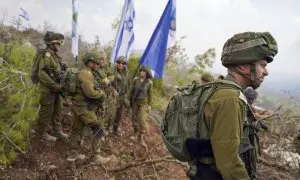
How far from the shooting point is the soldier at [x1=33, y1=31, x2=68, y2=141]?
223 inches

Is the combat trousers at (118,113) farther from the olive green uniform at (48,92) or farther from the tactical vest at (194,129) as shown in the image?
the tactical vest at (194,129)

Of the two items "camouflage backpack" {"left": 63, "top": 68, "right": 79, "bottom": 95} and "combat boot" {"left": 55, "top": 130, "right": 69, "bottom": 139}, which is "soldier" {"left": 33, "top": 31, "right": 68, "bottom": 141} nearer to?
"combat boot" {"left": 55, "top": 130, "right": 69, "bottom": 139}

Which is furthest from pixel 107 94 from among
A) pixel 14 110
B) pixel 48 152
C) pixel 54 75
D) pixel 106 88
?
pixel 14 110

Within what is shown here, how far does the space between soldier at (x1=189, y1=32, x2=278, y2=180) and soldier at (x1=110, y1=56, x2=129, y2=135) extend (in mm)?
4705

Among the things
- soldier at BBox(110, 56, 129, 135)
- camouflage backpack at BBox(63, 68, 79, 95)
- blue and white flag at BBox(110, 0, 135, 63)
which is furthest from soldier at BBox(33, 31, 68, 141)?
blue and white flag at BBox(110, 0, 135, 63)

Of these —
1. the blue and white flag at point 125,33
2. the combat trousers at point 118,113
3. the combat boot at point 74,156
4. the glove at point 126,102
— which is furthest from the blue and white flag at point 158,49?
the combat boot at point 74,156

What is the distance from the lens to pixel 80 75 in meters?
5.13

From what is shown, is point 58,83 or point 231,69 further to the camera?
point 58,83

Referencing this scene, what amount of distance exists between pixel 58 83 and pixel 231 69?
4.23 m

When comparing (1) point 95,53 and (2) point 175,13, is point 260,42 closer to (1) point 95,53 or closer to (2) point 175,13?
(1) point 95,53

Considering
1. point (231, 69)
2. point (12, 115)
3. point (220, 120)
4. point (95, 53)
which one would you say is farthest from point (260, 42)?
point (12, 115)

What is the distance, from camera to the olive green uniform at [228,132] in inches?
76.3

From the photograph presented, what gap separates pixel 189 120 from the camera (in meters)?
2.13

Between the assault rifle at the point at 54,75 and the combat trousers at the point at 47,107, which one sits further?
the combat trousers at the point at 47,107
